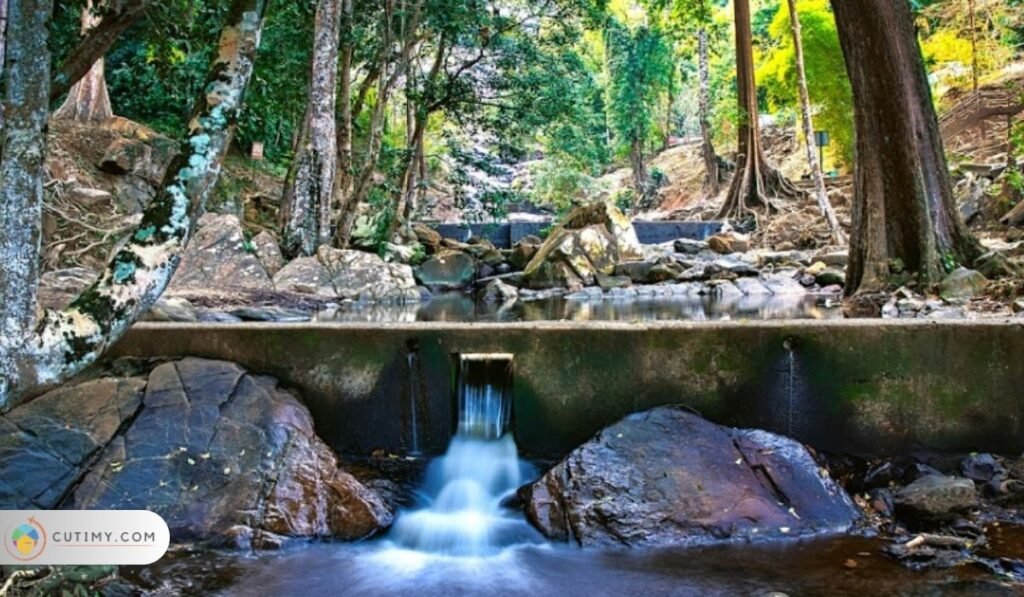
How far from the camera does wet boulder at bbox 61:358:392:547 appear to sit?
4.15 m

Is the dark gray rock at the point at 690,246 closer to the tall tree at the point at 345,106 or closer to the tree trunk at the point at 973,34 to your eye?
the tree trunk at the point at 973,34

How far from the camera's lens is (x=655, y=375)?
505 cm

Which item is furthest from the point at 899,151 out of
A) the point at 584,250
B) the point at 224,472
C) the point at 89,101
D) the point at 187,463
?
the point at 89,101

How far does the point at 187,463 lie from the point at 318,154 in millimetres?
8988

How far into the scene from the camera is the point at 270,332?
5.26 meters

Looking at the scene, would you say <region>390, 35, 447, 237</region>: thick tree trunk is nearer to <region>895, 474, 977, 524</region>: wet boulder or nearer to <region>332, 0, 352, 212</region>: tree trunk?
<region>332, 0, 352, 212</region>: tree trunk

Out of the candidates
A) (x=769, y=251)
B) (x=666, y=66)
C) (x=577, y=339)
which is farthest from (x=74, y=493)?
(x=666, y=66)

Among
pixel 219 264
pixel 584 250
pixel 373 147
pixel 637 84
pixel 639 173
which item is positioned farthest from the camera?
pixel 639 173

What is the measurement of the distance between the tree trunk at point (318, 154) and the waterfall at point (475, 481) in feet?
27.3

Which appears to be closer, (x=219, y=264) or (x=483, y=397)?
(x=483, y=397)

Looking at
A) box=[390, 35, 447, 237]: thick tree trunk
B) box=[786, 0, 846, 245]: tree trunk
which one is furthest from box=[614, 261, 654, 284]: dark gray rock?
box=[390, 35, 447, 237]: thick tree trunk

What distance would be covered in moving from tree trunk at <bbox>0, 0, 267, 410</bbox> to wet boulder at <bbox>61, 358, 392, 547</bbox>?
164 cm

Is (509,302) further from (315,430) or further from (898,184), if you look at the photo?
(315,430)

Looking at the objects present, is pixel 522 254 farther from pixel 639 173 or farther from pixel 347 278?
pixel 639 173
